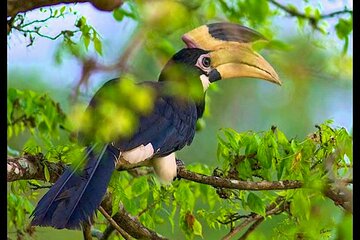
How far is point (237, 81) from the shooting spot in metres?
4.10

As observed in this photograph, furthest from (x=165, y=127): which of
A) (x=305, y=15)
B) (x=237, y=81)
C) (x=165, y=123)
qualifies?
(x=237, y=81)

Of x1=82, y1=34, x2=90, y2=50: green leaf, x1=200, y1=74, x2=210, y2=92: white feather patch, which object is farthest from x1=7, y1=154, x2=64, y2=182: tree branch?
x1=200, y1=74, x2=210, y2=92: white feather patch

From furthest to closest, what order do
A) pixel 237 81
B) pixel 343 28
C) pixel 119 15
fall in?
pixel 237 81, pixel 343 28, pixel 119 15

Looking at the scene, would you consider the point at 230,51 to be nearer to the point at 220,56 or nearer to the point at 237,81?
the point at 220,56

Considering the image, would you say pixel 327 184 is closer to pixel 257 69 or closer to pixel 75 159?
pixel 75 159

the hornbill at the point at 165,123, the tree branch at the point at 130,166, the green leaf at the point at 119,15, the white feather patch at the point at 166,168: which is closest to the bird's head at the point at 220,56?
the hornbill at the point at 165,123

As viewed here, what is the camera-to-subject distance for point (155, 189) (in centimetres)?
183

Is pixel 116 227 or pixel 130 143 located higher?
pixel 130 143

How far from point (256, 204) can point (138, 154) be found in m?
0.24

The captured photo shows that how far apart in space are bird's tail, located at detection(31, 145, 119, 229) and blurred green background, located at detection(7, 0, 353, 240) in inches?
5.4

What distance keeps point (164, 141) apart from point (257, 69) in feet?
1.41

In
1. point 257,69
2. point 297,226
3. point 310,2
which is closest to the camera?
point 297,226

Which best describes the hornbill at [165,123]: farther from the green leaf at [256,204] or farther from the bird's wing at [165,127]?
the green leaf at [256,204]

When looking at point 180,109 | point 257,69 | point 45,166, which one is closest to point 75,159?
point 45,166
